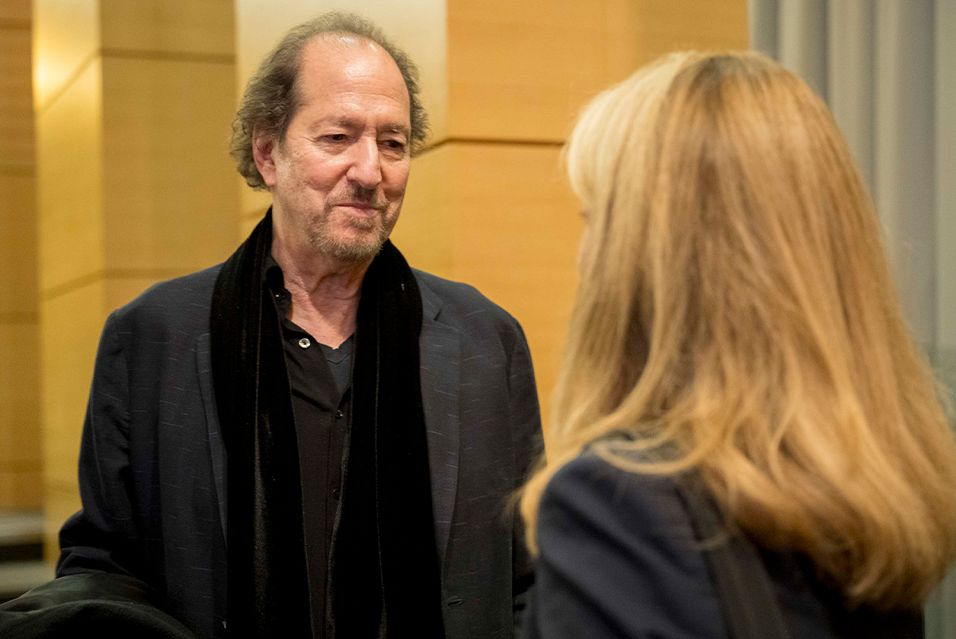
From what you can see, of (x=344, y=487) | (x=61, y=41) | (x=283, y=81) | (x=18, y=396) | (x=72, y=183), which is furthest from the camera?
(x=18, y=396)

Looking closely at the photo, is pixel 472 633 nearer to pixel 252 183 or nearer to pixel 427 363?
pixel 427 363

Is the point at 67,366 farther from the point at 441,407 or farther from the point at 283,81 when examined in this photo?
the point at 441,407

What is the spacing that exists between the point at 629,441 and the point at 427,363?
1.21 meters

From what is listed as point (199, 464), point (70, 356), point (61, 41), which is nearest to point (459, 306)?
point (199, 464)

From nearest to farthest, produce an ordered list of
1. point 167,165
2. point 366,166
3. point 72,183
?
Answer: point 366,166 → point 167,165 → point 72,183

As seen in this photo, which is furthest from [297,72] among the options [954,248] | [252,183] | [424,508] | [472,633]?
[954,248]

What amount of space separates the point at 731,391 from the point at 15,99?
7681mm

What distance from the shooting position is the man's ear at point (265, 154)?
2.34 meters

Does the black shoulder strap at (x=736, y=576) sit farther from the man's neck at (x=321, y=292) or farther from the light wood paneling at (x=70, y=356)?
the light wood paneling at (x=70, y=356)

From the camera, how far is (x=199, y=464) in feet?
6.84

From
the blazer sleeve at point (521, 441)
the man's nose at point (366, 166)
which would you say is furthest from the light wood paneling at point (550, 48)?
the blazer sleeve at point (521, 441)

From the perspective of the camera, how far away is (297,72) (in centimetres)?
229

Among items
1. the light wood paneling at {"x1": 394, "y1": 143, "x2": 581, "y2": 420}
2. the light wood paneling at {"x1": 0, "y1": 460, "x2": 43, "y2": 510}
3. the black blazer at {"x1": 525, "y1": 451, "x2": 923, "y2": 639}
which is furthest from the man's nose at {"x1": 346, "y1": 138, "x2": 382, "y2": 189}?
the light wood paneling at {"x1": 0, "y1": 460, "x2": 43, "y2": 510}

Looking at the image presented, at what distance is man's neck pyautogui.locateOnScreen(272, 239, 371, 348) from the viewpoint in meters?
2.22
